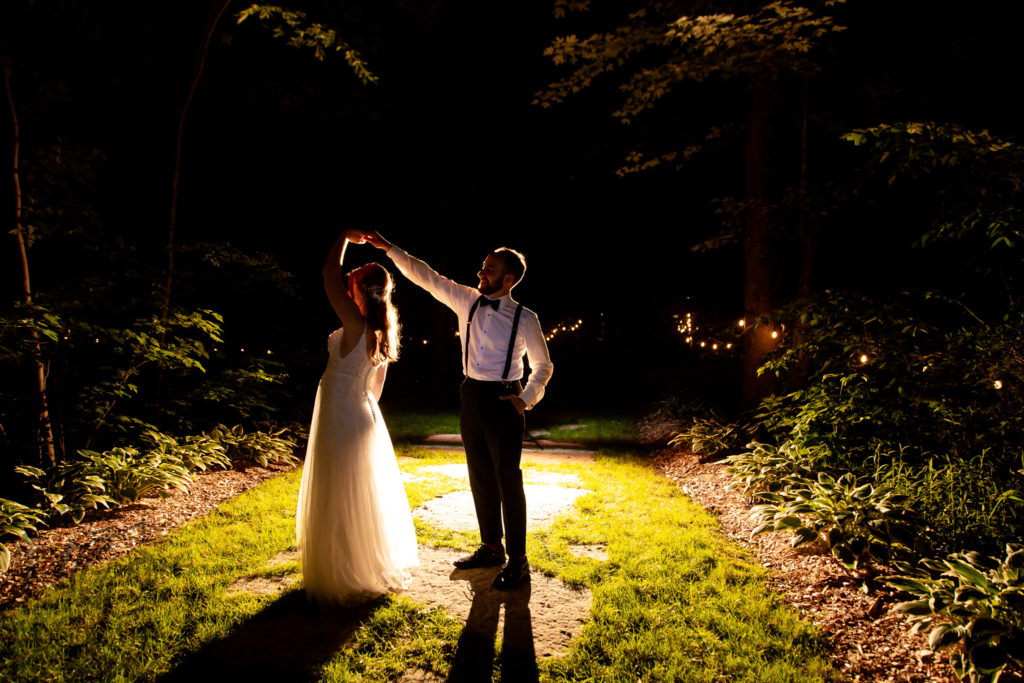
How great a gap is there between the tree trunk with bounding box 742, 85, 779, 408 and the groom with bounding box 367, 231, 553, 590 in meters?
5.36

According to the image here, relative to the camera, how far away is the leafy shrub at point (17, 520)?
3.57 metres

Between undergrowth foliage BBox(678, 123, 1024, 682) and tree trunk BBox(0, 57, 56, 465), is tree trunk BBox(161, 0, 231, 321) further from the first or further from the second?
undergrowth foliage BBox(678, 123, 1024, 682)

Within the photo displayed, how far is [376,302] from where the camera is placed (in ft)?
10.2

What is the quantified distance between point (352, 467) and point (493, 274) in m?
1.42

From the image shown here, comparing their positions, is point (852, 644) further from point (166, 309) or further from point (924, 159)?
point (166, 309)

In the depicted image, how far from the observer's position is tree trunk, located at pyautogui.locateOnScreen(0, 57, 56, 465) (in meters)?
4.31

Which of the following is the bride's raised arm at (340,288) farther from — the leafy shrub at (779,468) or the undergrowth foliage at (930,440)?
the leafy shrub at (779,468)

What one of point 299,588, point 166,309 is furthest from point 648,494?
point 166,309

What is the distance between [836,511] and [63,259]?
7.60m

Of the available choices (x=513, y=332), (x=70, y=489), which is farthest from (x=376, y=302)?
(x=70, y=489)

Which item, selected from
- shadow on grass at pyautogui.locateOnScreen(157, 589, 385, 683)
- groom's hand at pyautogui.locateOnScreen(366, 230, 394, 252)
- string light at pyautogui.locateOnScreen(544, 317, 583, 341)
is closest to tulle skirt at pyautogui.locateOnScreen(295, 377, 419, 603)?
shadow on grass at pyautogui.locateOnScreen(157, 589, 385, 683)

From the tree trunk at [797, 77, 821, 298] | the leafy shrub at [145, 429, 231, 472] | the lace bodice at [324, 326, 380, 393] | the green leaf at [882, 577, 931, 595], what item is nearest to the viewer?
the green leaf at [882, 577, 931, 595]

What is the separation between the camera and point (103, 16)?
6.81 metres

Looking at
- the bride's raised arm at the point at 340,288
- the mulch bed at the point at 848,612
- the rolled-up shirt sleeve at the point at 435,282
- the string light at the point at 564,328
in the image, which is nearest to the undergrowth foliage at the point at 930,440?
the mulch bed at the point at 848,612
